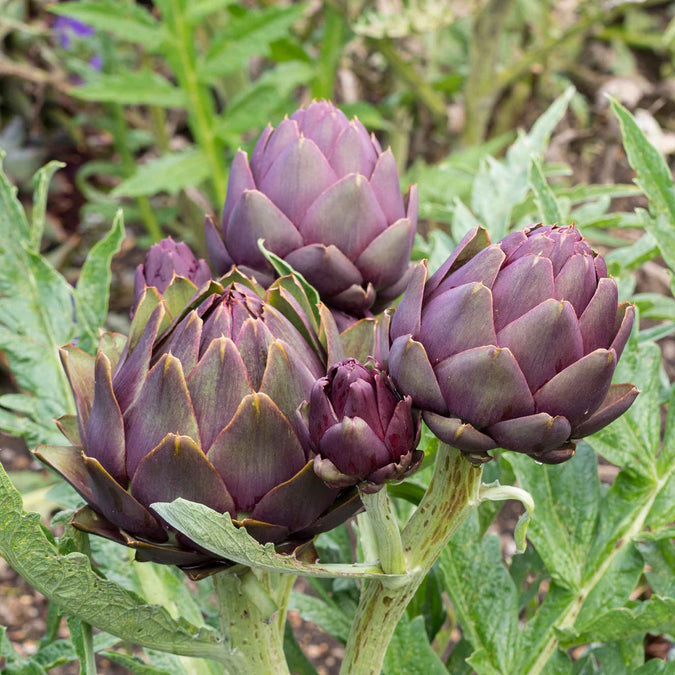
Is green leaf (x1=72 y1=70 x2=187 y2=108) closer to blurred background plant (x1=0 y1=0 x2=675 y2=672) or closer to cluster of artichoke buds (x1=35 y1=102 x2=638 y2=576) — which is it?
blurred background plant (x1=0 y1=0 x2=675 y2=672)

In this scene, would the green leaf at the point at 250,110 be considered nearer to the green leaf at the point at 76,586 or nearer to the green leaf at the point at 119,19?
the green leaf at the point at 119,19

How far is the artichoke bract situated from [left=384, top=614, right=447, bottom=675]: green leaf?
239 mm

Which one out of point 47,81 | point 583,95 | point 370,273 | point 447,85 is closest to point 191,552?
point 370,273

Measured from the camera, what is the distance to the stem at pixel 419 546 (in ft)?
1.51

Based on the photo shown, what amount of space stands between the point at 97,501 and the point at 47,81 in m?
1.65

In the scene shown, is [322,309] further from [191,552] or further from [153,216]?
[153,216]

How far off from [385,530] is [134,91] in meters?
1.17

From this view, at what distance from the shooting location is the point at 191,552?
45 centimetres

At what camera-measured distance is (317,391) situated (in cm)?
40

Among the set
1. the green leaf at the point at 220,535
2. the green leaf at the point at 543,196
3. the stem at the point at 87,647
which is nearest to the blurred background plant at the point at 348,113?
the green leaf at the point at 543,196

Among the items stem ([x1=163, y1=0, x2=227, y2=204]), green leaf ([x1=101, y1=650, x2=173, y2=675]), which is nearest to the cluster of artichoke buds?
green leaf ([x1=101, y1=650, x2=173, y2=675])

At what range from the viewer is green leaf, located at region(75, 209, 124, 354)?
735 mm

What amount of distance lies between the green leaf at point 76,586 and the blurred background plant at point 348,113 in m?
0.17

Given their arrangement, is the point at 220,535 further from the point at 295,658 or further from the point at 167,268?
the point at 295,658
